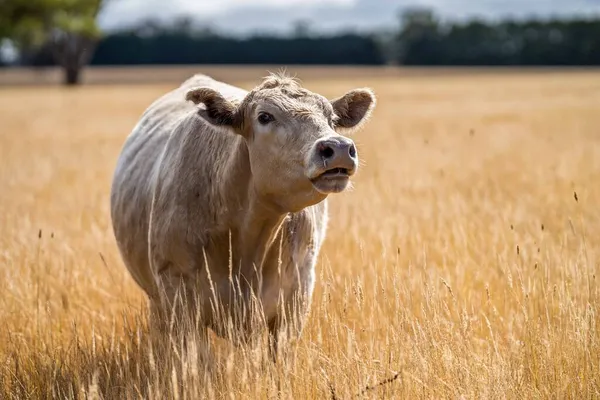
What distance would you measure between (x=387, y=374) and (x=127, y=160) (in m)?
3.39

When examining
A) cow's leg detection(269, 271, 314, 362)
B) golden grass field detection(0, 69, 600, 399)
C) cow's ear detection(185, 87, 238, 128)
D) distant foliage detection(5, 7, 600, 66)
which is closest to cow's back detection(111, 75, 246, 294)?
golden grass field detection(0, 69, 600, 399)

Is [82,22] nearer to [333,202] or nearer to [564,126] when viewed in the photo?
[564,126]

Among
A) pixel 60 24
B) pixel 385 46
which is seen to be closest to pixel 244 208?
pixel 60 24

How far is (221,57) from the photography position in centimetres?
9925

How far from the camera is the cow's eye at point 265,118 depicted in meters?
4.56

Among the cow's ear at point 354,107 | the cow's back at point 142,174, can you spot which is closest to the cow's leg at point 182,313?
the cow's back at point 142,174

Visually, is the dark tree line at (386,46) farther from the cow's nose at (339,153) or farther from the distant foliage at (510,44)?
the cow's nose at (339,153)

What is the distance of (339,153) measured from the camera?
3943 millimetres

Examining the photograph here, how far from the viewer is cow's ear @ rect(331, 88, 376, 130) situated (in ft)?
16.4

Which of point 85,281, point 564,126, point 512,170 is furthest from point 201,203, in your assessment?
point 564,126

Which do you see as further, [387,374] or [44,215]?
[44,215]

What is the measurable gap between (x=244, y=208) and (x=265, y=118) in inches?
24.0

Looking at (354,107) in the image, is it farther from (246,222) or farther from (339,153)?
(339,153)

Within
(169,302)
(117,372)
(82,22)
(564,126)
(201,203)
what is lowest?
(117,372)
